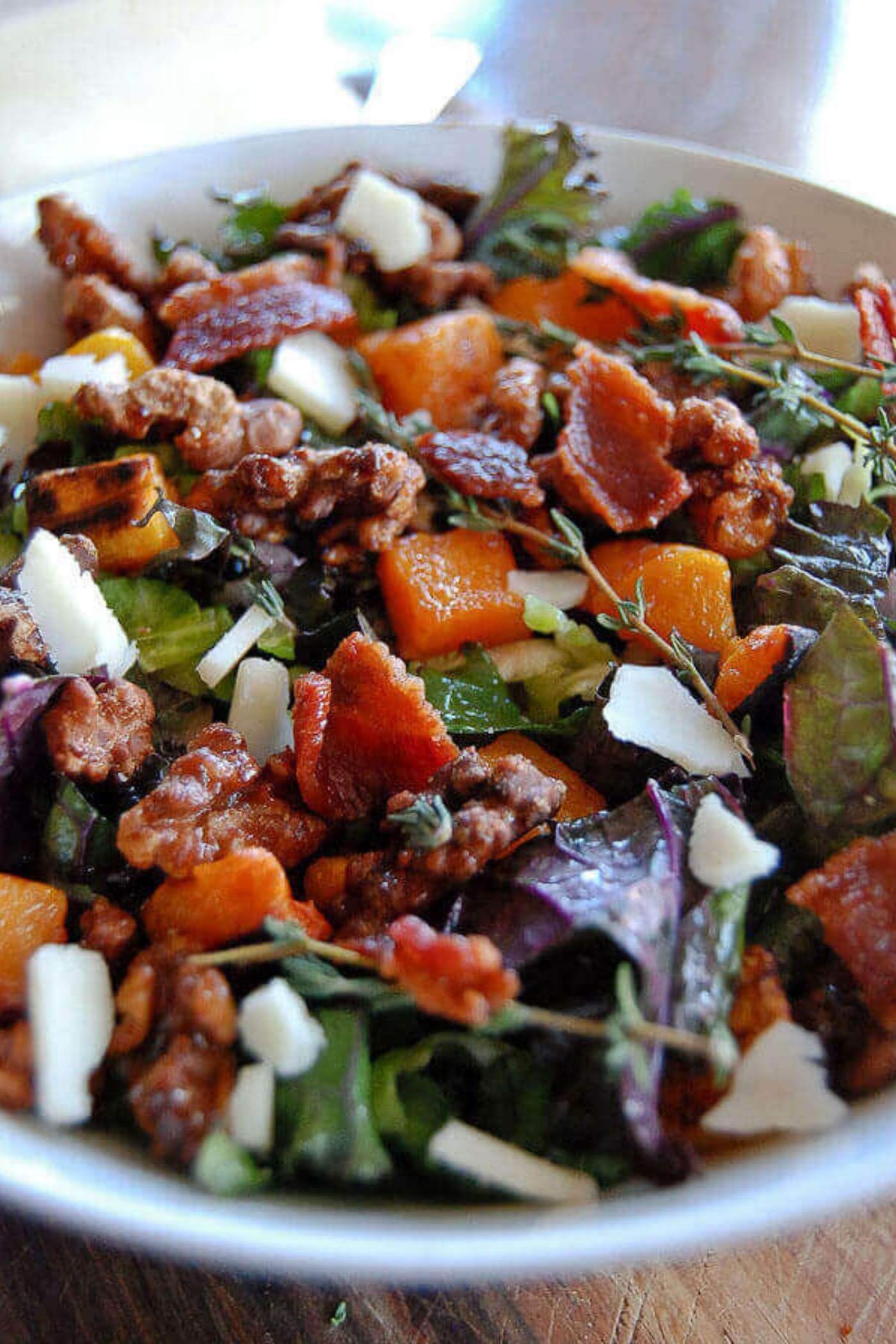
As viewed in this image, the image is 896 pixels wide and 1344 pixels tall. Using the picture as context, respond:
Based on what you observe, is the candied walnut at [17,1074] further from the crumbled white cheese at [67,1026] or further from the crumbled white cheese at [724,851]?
the crumbled white cheese at [724,851]

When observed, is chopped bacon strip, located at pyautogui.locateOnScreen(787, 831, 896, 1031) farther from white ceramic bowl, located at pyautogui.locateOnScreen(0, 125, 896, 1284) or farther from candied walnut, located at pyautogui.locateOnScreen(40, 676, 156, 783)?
candied walnut, located at pyautogui.locateOnScreen(40, 676, 156, 783)

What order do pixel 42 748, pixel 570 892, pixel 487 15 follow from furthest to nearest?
pixel 487 15, pixel 42 748, pixel 570 892

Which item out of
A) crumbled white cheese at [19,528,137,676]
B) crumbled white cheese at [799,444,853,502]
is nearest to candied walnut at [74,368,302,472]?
crumbled white cheese at [19,528,137,676]

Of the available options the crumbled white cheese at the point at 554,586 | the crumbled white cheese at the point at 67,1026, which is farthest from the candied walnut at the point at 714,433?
the crumbled white cheese at the point at 67,1026

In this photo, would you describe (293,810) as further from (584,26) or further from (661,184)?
(584,26)

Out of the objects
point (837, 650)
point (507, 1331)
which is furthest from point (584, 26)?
point (507, 1331)

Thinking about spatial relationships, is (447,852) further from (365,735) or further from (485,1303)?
(485,1303)

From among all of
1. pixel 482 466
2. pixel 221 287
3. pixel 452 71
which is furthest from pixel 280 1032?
pixel 452 71
